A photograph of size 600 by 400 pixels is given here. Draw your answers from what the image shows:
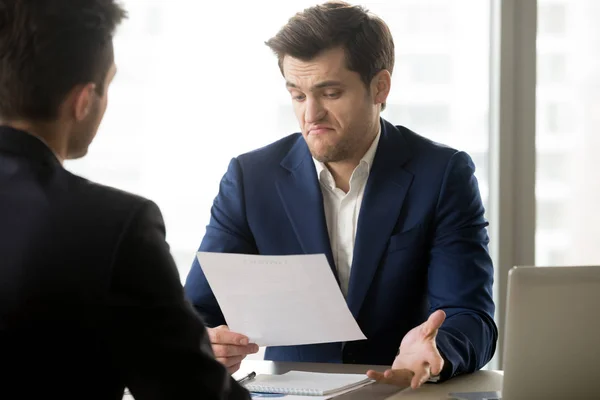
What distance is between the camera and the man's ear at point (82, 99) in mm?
1258

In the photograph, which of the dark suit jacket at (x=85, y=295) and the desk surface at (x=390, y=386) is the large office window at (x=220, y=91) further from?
the dark suit jacket at (x=85, y=295)

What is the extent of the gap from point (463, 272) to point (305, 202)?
52cm

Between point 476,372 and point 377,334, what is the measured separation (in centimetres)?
39

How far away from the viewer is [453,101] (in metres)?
3.99

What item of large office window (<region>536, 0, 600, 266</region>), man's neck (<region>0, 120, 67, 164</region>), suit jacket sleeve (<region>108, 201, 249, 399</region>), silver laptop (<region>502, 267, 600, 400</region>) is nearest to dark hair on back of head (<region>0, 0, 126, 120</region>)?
man's neck (<region>0, 120, 67, 164</region>)

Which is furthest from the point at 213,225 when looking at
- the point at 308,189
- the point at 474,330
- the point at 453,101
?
the point at 453,101

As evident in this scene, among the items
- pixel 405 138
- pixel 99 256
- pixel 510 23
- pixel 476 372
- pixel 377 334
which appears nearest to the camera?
pixel 99 256

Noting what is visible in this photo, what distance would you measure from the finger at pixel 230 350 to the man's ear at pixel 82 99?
94cm

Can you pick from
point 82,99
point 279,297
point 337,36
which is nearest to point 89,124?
point 82,99

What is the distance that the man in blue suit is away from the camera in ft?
8.30

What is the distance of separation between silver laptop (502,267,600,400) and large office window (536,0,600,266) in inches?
96.8

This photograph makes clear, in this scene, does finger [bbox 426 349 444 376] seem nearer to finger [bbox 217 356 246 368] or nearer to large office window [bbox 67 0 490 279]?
finger [bbox 217 356 246 368]

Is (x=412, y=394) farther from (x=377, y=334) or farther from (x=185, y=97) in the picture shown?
(x=185, y=97)

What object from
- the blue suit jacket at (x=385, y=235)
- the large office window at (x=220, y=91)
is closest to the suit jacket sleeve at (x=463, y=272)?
the blue suit jacket at (x=385, y=235)
